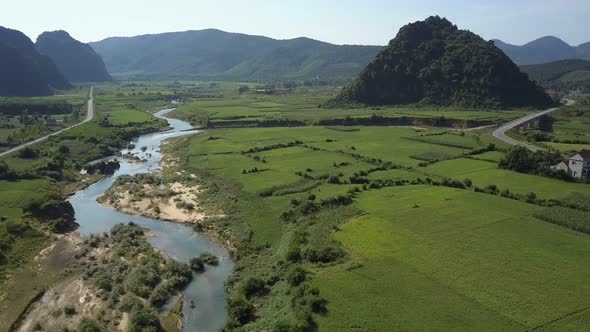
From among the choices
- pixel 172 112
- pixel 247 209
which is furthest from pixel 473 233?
pixel 172 112

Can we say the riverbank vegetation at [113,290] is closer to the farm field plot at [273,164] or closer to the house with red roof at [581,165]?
the farm field plot at [273,164]

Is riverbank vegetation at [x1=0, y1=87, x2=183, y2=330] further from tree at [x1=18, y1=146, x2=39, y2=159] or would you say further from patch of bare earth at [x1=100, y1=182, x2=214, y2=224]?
patch of bare earth at [x1=100, y1=182, x2=214, y2=224]

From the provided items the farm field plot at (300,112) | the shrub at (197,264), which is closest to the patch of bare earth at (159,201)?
the shrub at (197,264)

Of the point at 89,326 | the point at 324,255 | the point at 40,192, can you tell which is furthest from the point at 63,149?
the point at 324,255

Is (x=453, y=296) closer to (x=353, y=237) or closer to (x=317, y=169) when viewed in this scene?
(x=353, y=237)

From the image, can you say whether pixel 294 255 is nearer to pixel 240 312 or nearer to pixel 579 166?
pixel 240 312
